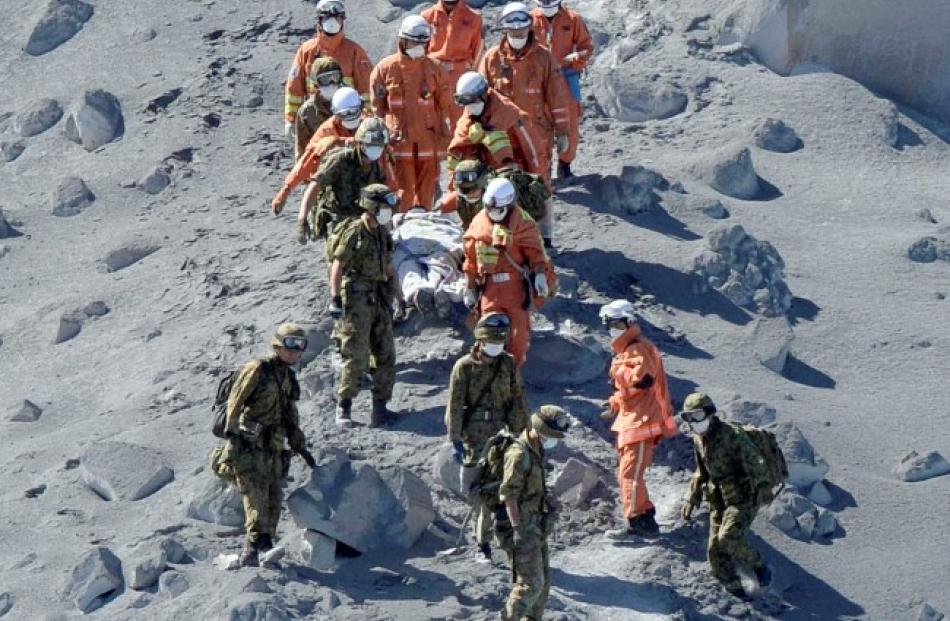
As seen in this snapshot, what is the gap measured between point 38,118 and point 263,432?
32.0ft

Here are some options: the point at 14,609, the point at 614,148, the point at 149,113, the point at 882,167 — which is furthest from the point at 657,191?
the point at 14,609

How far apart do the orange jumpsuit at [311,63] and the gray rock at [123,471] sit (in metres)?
3.77

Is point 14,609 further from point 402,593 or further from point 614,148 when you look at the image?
point 614,148

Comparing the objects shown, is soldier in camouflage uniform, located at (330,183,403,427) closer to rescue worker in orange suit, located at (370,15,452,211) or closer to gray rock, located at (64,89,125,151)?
rescue worker in orange suit, located at (370,15,452,211)

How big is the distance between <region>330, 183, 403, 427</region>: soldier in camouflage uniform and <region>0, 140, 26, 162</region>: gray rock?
7911 mm

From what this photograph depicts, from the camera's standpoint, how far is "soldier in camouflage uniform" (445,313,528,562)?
15.6 metres

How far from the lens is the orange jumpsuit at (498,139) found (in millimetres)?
17953

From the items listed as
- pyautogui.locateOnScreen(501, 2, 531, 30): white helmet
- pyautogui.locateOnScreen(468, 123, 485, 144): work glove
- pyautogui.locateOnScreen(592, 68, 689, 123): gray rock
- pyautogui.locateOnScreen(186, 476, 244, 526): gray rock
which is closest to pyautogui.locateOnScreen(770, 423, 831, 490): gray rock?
pyautogui.locateOnScreen(468, 123, 485, 144): work glove

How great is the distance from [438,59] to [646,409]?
5.50m

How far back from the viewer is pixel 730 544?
15.5 m

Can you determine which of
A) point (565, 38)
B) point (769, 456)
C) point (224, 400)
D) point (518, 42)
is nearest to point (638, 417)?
point (769, 456)

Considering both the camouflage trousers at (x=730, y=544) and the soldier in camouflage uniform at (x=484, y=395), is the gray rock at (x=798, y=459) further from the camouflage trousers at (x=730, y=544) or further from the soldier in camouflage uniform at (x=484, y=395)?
the soldier in camouflage uniform at (x=484, y=395)

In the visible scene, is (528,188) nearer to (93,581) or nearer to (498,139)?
(498,139)

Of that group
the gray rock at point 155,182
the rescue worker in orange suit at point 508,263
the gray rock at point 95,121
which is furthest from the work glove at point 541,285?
the gray rock at point 95,121
